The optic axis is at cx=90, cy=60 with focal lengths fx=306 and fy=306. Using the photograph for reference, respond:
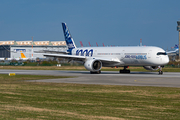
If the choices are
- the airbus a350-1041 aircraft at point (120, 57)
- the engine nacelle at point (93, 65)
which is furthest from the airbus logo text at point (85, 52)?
the engine nacelle at point (93, 65)

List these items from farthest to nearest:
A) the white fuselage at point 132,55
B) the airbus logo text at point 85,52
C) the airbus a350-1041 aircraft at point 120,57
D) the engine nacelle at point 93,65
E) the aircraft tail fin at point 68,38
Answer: the aircraft tail fin at point 68,38 < the airbus logo text at point 85,52 < the engine nacelle at point 93,65 < the airbus a350-1041 aircraft at point 120,57 < the white fuselage at point 132,55

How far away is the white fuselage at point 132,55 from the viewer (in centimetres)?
4431

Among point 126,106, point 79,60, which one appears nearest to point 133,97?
point 126,106

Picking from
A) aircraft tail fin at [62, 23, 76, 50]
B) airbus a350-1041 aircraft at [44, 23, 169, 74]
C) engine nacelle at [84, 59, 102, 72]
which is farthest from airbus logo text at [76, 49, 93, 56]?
engine nacelle at [84, 59, 102, 72]

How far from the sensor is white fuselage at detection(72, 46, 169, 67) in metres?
44.3

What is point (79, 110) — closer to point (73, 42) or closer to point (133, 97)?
point (133, 97)

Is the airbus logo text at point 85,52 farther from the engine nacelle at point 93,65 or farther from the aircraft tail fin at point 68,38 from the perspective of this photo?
the engine nacelle at point 93,65

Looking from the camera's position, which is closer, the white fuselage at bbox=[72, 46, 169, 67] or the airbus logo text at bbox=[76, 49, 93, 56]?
the white fuselage at bbox=[72, 46, 169, 67]

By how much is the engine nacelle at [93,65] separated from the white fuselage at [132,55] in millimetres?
2232

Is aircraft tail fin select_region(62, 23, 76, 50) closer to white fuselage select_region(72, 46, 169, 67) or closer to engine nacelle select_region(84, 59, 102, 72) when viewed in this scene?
white fuselage select_region(72, 46, 169, 67)

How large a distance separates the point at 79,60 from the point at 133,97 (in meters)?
34.7

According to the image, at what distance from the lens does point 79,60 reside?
52.0 meters

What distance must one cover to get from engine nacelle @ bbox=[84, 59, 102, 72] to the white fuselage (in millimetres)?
2232

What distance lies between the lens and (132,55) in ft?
151
